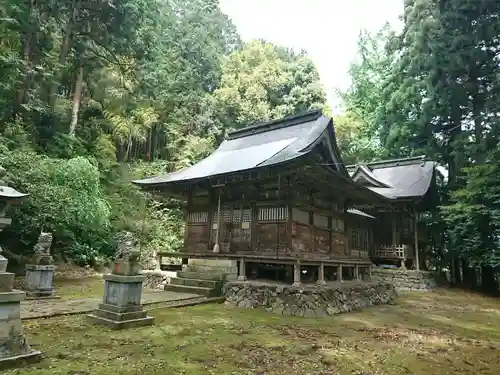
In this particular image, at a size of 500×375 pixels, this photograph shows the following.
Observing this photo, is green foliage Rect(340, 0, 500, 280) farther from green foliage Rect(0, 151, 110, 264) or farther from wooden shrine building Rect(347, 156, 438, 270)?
green foliage Rect(0, 151, 110, 264)

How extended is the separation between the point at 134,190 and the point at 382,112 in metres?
19.7

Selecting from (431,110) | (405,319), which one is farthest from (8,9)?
(431,110)

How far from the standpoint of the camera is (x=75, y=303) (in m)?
9.33

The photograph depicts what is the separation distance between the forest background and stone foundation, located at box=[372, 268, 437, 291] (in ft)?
7.03

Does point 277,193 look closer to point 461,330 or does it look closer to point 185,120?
point 461,330

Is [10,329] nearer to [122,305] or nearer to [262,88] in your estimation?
[122,305]

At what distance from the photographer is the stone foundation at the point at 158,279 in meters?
12.7

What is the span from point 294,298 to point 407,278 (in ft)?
38.3

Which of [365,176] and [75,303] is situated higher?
[365,176]

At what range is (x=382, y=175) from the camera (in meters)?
25.3

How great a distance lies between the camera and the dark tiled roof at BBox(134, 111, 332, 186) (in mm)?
11877

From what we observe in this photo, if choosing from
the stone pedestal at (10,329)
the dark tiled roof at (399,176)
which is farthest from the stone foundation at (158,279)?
the dark tiled roof at (399,176)

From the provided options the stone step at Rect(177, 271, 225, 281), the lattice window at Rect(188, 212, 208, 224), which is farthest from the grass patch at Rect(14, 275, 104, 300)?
the lattice window at Rect(188, 212, 208, 224)

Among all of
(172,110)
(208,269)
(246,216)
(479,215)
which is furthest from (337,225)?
(172,110)
